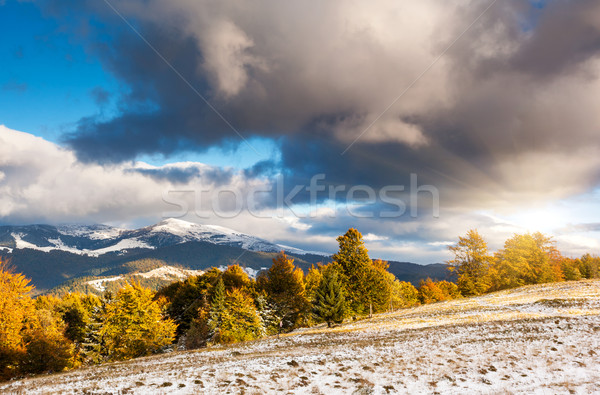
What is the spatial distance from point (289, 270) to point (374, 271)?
22.6m

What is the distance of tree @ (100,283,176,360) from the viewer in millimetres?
49237

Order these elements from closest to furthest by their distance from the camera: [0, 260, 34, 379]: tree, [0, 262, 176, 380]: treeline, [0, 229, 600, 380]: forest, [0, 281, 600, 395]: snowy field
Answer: [0, 281, 600, 395]: snowy field < [0, 262, 176, 380]: treeline < [0, 260, 34, 379]: tree < [0, 229, 600, 380]: forest

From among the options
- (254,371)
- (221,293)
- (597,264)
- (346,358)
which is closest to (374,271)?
(221,293)

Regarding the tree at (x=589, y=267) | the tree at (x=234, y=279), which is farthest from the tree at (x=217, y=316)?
the tree at (x=589, y=267)

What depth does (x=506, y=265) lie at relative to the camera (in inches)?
2817

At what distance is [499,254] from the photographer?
73.8 meters

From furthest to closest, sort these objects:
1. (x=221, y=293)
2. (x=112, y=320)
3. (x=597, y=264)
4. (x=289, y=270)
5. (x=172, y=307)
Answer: (x=597, y=264)
(x=172, y=307)
(x=289, y=270)
(x=221, y=293)
(x=112, y=320)

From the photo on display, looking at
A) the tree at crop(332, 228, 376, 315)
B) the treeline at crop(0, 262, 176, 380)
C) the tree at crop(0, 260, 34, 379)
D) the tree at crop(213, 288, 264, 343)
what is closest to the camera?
the treeline at crop(0, 262, 176, 380)

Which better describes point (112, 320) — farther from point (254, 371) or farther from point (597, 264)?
point (597, 264)

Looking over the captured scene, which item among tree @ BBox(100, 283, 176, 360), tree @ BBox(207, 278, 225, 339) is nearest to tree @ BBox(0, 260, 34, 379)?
tree @ BBox(100, 283, 176, 360)

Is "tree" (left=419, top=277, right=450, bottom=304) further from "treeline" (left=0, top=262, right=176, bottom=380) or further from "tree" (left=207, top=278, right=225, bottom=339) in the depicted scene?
"treeline" (left=0, top=262, right=176, bottom=380)

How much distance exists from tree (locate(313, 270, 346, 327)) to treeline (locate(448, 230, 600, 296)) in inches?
1295

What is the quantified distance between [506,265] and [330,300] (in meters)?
48.5

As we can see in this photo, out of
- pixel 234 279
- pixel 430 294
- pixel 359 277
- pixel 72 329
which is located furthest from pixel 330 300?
pixel 430 294
